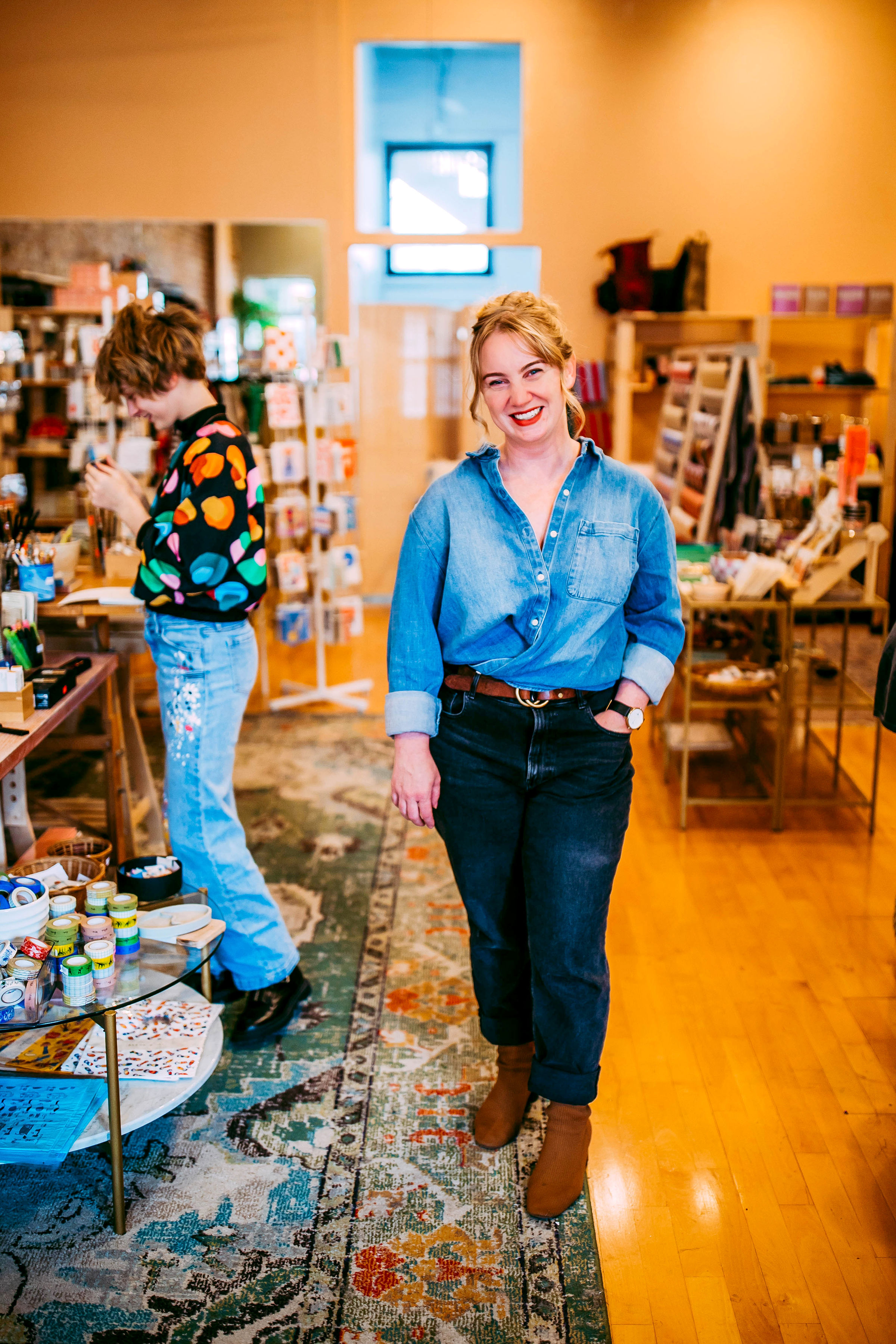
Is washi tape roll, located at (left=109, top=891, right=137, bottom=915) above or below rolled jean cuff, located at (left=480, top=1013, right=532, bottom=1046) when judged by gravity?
above

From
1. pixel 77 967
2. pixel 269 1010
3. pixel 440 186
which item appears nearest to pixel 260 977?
pixel 269 1010

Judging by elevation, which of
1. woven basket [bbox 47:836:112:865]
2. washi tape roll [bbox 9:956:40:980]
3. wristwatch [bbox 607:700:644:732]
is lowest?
woven basket [bbox 47:836:112:865]

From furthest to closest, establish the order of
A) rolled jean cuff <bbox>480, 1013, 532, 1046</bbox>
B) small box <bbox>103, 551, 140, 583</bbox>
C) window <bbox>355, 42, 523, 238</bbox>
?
window <bbox>355, 42, 523, 238</bbox> → small box <bbox>103, 551, 140, 583</bbox> → rolled jean cuff <bbox>480, 1013, 532, 1046</bbox>

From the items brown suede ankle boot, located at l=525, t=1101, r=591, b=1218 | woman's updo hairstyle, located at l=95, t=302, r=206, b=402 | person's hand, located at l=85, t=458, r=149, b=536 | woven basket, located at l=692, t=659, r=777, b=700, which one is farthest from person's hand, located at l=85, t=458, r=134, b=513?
woven basket, located at l=692, t=659, r=777, b=700

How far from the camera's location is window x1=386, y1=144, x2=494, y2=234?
8203 mm

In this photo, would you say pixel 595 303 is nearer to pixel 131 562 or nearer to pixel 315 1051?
pixel 131 562

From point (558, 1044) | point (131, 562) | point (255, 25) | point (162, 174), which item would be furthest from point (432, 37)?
point (558, 1044)

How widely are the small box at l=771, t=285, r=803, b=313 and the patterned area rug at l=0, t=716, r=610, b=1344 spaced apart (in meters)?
5.89

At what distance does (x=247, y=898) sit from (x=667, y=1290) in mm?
1265

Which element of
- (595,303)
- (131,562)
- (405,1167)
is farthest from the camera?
(595,303)

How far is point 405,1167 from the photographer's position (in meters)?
2.39

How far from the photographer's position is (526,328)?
75.5 inches

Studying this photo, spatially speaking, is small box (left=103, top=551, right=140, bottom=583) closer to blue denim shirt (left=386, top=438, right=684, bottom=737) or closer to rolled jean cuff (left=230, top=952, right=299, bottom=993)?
Result: rolled jean cuff (left=230, top=952, right=299, bottom=993)

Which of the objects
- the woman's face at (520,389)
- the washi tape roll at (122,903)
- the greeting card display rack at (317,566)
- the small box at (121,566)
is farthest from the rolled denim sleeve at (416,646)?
the greeting card display rack at (317,566)
